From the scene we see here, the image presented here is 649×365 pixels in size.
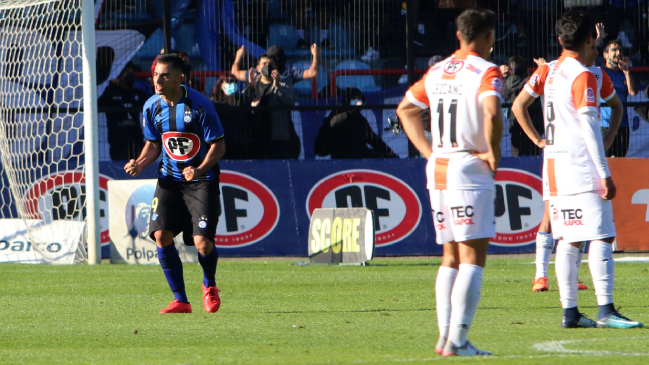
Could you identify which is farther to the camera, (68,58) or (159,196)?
(68,58)

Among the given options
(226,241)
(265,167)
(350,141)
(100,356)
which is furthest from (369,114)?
(100,356)

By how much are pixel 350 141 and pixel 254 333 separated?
26.6ft

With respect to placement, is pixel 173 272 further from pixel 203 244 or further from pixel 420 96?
pixel 420 96

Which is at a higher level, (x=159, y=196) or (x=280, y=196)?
(x=159, y=196)

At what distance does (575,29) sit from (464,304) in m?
2.22

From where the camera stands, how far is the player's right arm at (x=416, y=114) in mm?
4859

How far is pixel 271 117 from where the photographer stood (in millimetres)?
13789

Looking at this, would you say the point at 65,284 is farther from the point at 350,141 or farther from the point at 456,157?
the point at 456,157

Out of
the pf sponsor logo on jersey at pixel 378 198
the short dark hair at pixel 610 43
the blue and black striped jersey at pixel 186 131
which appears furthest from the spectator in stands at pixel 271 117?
the blue and black striped jersey at pixel 186 131

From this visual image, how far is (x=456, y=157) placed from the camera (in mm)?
4672

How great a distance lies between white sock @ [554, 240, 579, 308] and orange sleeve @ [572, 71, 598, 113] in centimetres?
90

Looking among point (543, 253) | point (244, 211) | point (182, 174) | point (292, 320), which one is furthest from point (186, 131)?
point (244, 211)

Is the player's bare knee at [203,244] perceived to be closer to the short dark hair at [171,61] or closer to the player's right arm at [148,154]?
the player's right arm at [148,154]

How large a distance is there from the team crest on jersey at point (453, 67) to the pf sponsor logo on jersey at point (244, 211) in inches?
337
